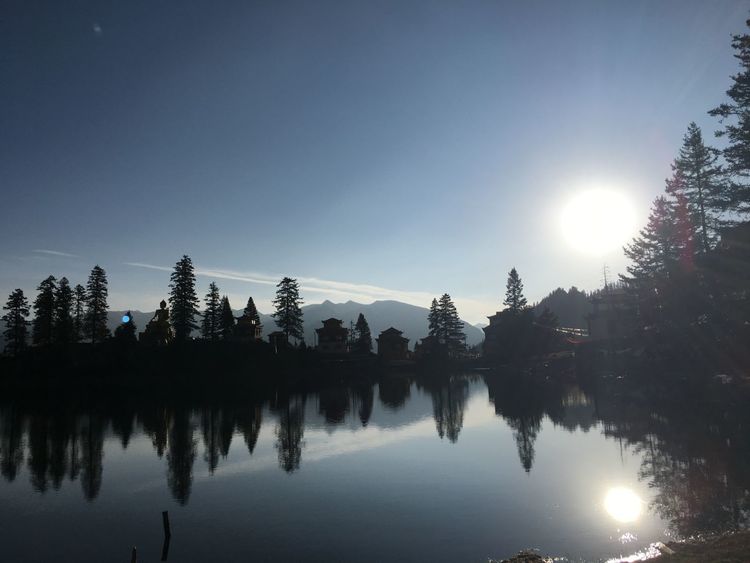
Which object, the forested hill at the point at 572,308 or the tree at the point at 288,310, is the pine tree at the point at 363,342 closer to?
the tree at the point at 288,310

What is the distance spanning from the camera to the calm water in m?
17.4

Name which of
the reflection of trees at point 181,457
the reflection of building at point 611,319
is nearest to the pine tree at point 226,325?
the reflection of trees at point 181,457

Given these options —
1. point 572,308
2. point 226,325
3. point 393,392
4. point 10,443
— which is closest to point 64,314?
point 226,325

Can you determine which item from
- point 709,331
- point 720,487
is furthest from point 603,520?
point 709,331

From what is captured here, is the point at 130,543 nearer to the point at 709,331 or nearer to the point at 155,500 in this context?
the point at 155,500

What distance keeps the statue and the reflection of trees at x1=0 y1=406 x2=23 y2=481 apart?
1253 inches

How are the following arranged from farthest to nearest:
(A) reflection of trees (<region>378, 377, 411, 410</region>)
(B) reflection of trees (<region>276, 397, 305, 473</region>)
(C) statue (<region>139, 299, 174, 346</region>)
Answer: (C) statue (<region>139, 299, 174, 346</region>)
(A) reflection of trees (<region>378, 377, 411, 410</region>)
(B) reflection of trees (<region>276, 397, 305, 473</region>)

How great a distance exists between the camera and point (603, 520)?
60.2 ft

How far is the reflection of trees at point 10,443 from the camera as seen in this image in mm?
29983

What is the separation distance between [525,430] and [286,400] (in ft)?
114

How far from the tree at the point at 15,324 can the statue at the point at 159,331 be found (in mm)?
17998

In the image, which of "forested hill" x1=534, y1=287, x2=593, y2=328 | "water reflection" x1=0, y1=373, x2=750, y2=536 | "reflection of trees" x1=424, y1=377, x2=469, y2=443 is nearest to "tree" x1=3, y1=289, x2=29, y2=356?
"water reflection" x1=0, y1=373, x2=750, y2=536

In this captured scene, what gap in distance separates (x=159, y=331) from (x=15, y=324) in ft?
72.8

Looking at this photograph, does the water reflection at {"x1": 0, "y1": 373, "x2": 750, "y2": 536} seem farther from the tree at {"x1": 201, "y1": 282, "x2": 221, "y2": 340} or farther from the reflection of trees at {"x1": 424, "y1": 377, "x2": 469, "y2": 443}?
the tree at {"x1": 201, "y1": 282, "x2": 221, "y2": 340}
